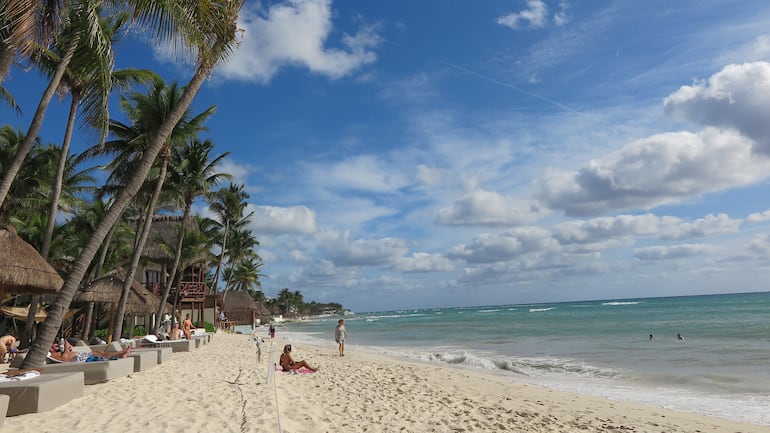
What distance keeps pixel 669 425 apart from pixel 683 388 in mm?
3955

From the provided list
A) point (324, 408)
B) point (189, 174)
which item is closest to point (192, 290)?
point (189, 174)

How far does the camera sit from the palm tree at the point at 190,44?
6.09 meters

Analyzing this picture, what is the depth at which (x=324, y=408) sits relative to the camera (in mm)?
6664

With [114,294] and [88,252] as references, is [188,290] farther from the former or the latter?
[88,252]

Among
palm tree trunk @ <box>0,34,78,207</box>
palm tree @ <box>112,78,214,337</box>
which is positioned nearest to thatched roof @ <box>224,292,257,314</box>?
palm tree @ <box>112,78,214,337</box>

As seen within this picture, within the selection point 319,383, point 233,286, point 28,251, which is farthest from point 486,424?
point 233,286

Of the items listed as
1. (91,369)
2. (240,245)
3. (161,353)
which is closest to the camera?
(91,369)

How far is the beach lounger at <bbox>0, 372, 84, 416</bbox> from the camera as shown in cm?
539

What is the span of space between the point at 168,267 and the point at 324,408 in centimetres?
2238

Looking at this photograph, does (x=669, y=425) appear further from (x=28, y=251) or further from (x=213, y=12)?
(x=28, y=251)

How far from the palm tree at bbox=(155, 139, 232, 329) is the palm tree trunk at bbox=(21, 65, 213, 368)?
37.6 feet

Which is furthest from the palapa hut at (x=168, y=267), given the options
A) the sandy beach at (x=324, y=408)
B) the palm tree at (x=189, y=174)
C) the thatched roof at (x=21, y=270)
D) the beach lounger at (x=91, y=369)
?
the sandy beach at (x=324, y=408)

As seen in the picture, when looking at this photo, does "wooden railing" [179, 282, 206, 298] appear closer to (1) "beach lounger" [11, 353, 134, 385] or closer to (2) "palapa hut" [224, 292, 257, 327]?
(2) "palapa hut" [224, 292, 257, 327]

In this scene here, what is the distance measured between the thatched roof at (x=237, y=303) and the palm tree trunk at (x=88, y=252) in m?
34.4
